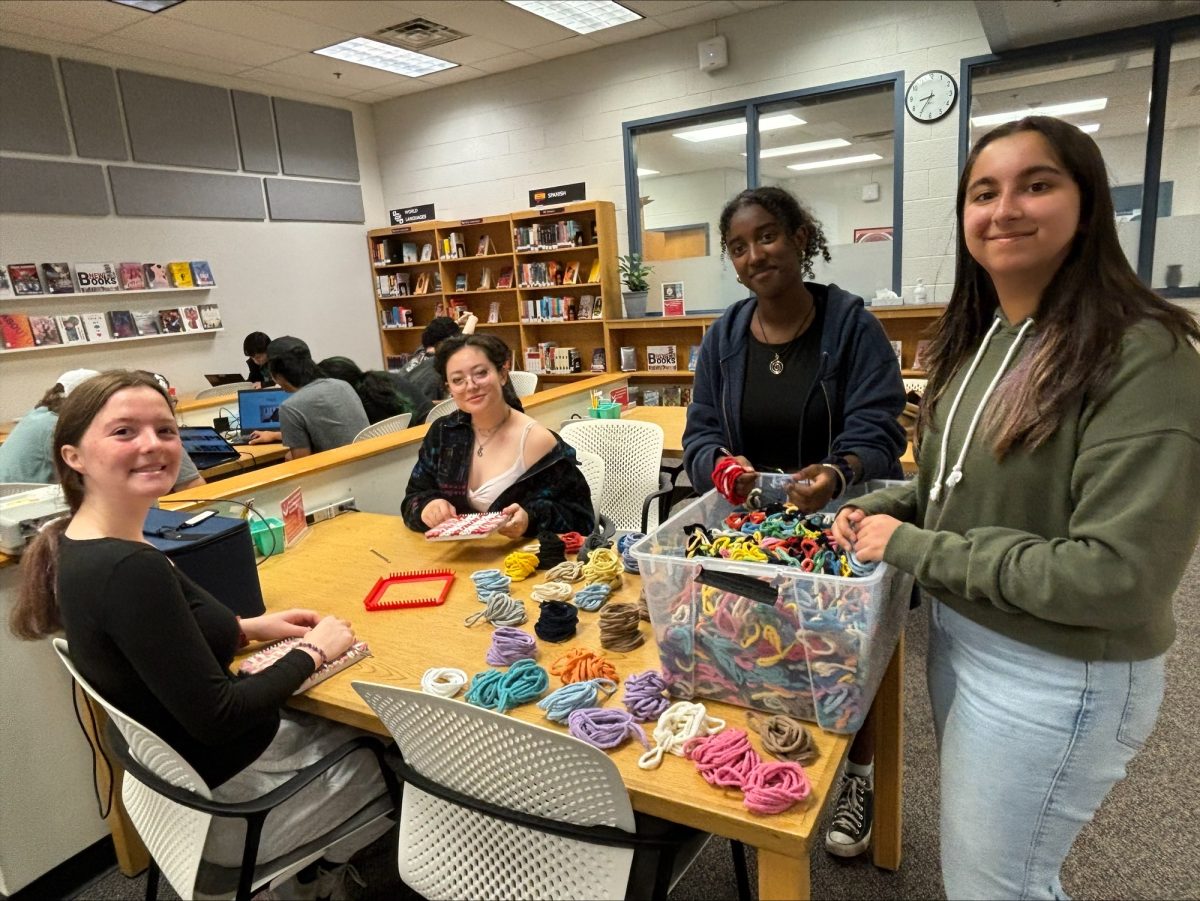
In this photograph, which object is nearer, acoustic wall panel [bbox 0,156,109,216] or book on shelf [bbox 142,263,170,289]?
acoustic wall panel [bbox 0,156,109,216]

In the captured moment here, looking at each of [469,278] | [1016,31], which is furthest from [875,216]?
[469,278]

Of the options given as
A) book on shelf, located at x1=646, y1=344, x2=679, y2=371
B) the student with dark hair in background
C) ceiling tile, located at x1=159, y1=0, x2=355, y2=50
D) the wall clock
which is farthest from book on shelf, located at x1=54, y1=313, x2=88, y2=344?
the wall clock

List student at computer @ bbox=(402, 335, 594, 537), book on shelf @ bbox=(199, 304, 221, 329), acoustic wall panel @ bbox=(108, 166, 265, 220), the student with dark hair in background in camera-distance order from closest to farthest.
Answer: student at computer @ bbox=(402, 335, 594, 537), the student with dark hair in background, acoustic wall panel @ bbox=(108, 166, 265, 220), book on shelf @ bbox=(199, 304, 221, 329)

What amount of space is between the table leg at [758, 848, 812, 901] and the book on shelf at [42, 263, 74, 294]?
606 centimetres

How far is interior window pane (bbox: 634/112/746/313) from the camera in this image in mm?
6105

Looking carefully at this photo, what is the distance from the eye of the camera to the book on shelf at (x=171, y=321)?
19.0 ft

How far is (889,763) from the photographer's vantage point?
5.53ft

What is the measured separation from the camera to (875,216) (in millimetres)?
5590

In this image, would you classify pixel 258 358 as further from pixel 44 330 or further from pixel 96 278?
pixel 44 330

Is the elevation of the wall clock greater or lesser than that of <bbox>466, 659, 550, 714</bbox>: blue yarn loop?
greater

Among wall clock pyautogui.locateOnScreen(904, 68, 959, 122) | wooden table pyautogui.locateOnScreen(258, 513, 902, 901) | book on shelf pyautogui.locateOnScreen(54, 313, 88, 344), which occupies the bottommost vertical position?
wooden table pyautogui.locateOnScreen(258, 513, 902, 901)

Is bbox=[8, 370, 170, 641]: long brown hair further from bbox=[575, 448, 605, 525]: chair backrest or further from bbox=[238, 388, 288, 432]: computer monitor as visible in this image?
bbox=[238, 388, 288, 432]: computer monitor

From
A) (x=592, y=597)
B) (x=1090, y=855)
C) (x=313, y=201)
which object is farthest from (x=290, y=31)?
(x=1090, y=855)

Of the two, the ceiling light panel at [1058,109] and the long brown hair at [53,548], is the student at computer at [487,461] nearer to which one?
the long brown hair at [53,548]
